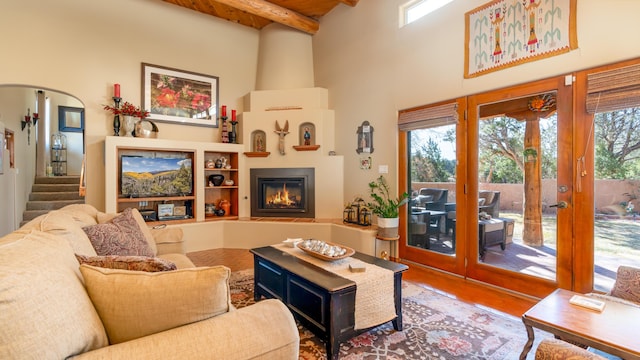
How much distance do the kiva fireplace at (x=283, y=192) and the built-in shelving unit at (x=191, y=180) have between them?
35 centimetres

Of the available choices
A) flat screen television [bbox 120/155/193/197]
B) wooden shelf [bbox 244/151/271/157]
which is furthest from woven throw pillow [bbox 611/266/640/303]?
flat screen television [bbox 120/155/193/197]

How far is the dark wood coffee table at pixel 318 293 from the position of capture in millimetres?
1934

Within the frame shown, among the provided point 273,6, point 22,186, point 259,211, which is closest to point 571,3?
point 273,6

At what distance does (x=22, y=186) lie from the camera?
5770 mm

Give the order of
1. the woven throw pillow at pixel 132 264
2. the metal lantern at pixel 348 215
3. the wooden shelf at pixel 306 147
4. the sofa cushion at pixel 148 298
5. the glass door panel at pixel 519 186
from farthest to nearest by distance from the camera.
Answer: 1. the wooden shelf at pixel 306 147
2. the metal lantern at pixel 348 215
3. the glass door panel at pixel 519 186
4. the woven throw pillow at pixel 132 264
5. the sofa cushion at pixel 148 298

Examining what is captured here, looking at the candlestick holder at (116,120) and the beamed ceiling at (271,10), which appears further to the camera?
the beamed ceiling at (271,10)

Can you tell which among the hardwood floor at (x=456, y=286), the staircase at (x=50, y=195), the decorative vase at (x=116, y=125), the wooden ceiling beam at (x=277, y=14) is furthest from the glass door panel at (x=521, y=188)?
the staircase at (x=50, y=195)

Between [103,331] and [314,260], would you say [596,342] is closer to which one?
[314,260]

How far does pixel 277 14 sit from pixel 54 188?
5.91m

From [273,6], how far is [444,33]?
2734mm

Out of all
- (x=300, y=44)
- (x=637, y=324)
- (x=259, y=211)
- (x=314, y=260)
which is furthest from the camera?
(x=300, y=44)

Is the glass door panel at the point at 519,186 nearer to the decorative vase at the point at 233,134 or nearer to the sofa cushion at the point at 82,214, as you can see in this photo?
the sofa cushion at the point at 82,214

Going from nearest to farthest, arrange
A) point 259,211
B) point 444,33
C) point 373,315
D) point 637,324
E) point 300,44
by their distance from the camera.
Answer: point 637,324, point 373,315, point 444,33, point 259,211, point 300,44

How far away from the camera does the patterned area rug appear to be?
2.03 metres
